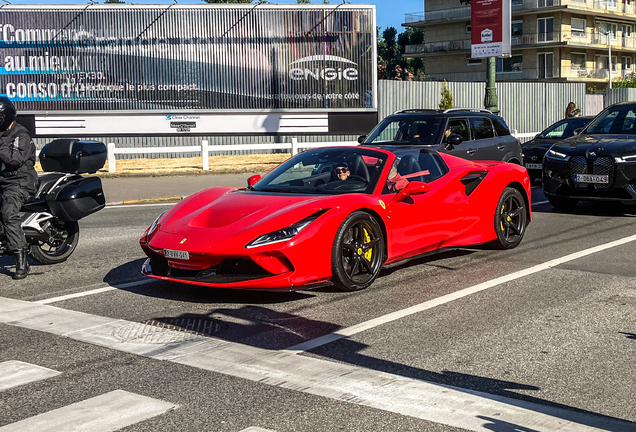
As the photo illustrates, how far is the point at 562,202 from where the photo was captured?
1313cm

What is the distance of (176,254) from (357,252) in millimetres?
1602

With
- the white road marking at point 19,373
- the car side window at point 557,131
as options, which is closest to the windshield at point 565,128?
the car side window at point 557,131

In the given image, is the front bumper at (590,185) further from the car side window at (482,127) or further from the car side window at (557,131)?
the car side window at (557,131)

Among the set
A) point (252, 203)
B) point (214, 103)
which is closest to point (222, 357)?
point (252, 203)

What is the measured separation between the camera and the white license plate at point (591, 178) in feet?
39.6

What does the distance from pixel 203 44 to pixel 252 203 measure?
25581 millimetres

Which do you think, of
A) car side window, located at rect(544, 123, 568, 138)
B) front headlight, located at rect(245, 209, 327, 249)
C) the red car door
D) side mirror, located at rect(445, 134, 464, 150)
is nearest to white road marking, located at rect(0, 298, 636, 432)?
front headlight, located at rect(245, 209, 327, 249)

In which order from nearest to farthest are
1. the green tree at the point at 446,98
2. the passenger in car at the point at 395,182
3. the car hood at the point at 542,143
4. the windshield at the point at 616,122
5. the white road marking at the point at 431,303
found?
the white road marking at the point at 431,303 < the passenger in car at the point at 395,182 < the windshield at the point at 616,122 < the car hood at the point at 542,143 < the green tree at the point at 446,98

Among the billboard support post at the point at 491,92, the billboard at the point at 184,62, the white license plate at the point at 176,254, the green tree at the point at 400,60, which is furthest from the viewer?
the green tree at the point at 400,60

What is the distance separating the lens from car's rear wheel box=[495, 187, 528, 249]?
928cm

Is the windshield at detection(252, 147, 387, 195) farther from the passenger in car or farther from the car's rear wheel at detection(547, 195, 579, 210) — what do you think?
the car's rear wheel at detection(547, 195, 579, 210)

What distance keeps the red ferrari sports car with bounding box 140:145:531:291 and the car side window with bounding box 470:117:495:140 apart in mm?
5076

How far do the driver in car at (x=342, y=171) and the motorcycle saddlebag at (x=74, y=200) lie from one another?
109 inches

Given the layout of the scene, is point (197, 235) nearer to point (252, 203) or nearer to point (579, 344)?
point (252, 203)
